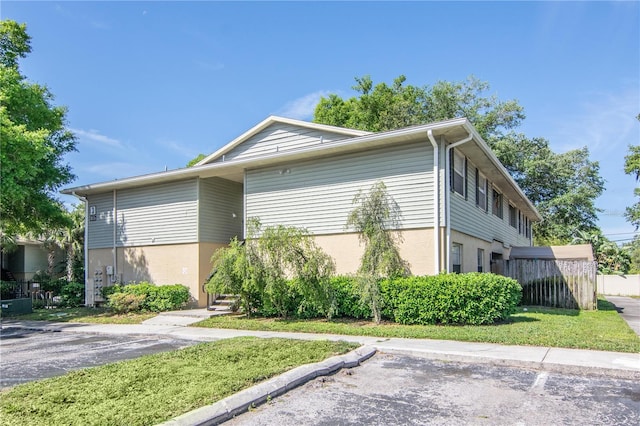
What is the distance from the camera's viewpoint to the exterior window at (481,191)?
49.9 feet

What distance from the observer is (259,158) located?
13.8 meters

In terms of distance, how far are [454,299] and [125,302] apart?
34.3 feet

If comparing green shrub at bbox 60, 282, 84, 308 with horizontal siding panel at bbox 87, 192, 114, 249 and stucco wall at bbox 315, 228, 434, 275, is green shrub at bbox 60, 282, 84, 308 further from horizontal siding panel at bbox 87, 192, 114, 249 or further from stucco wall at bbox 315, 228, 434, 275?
stucco wall at bbox 315, 228, 434, 275

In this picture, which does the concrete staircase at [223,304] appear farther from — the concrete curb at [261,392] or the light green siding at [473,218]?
the concrete curb at [261,392]

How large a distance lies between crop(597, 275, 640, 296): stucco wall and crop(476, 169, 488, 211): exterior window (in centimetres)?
2010

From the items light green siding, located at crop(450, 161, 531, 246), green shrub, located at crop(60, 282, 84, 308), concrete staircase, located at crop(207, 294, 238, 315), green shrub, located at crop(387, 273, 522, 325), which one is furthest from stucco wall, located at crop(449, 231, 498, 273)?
green shrub, located at crop(60, 282, 84, 308)

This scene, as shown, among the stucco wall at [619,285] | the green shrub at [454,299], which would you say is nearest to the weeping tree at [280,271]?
the green shrub at [454,299]

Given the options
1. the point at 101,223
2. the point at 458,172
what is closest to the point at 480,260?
the point at 458,172

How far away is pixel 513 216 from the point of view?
23500mm

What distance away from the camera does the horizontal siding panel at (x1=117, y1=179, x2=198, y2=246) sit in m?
16.0

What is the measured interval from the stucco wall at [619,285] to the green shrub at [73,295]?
31.2 metres

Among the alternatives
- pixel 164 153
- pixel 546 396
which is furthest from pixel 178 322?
pixel 164 153

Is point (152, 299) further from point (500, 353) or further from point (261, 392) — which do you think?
point (500, 353)

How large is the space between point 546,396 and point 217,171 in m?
12.2
